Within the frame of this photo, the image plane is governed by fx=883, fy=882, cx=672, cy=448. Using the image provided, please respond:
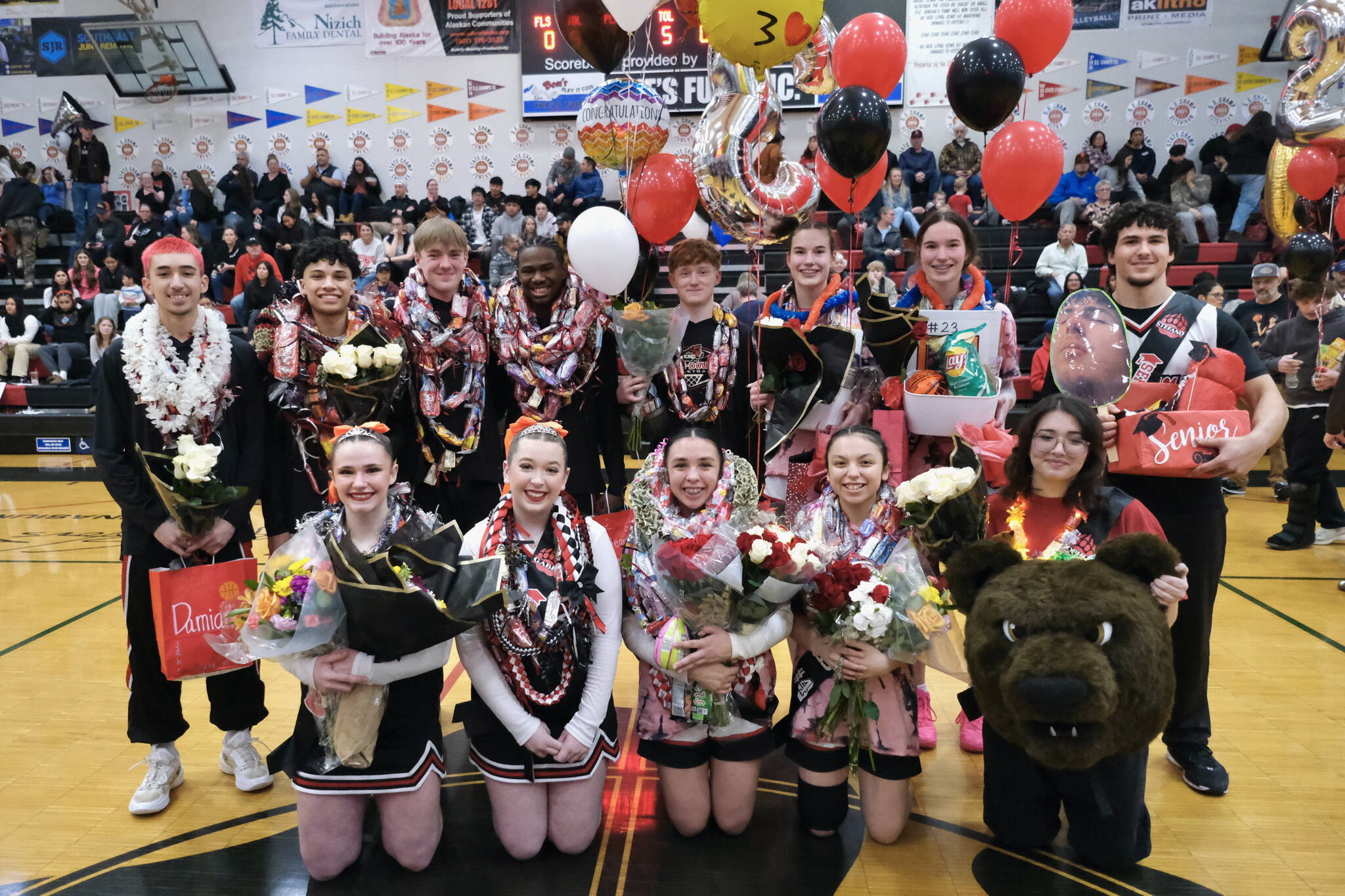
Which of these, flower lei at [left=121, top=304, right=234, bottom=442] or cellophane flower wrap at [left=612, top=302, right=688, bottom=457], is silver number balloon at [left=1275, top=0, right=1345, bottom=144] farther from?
flower lei at [left=121, top=304, right=234, bottom=442]

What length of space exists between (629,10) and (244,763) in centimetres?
281

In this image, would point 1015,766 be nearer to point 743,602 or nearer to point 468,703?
point 743,602

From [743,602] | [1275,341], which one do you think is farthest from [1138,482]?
[1275,341]

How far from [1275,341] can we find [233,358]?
18.9ft

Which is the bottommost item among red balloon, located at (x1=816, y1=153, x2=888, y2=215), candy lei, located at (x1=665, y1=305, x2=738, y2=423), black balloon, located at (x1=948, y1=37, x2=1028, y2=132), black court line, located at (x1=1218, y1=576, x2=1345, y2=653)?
black court line, located at (x1=1218, y1=576, x2=1345, y2=653)

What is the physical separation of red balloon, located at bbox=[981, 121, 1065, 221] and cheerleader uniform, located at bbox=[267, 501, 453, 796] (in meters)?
2.23

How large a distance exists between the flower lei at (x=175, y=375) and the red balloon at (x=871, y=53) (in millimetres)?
2324

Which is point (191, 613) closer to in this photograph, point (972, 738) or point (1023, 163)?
point (972, 738)

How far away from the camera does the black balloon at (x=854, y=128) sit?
273 centimetres

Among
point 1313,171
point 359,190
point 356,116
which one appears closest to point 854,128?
point 1313,171

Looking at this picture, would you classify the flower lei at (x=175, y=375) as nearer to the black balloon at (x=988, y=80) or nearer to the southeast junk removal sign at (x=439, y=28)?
the black balloon at (x=988, y=80)

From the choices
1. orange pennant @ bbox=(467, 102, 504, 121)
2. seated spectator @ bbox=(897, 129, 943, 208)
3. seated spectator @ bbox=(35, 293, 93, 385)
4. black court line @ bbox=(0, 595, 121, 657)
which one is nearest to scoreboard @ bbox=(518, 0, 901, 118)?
orange pennant @ bbox=(467, 102, 504, 121)

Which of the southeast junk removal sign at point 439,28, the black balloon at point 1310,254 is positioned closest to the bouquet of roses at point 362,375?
the black balloon at point 1310,254

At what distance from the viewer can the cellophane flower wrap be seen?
2.90 m
